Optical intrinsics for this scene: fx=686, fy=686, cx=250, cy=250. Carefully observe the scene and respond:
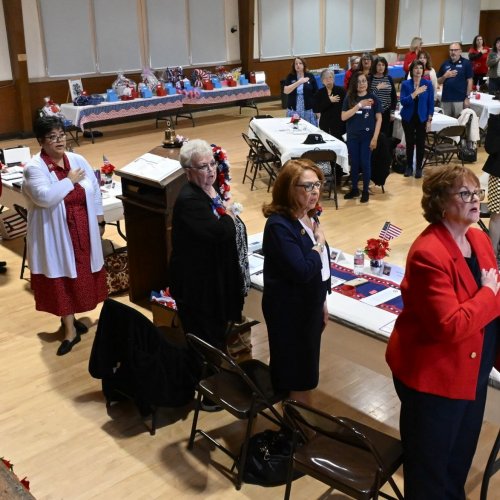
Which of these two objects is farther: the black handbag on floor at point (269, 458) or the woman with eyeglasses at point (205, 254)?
the woman with eyeglasses at point (205, 254)

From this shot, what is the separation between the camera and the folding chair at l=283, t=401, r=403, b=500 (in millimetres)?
2561

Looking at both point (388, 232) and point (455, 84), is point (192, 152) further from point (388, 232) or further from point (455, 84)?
point (455, 84)

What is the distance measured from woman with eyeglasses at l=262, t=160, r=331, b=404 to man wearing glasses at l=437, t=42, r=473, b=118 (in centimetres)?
816

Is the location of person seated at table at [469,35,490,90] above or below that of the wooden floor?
above

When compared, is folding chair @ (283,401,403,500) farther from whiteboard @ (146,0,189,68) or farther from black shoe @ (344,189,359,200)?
whiteboard @ (146,0,189,68)

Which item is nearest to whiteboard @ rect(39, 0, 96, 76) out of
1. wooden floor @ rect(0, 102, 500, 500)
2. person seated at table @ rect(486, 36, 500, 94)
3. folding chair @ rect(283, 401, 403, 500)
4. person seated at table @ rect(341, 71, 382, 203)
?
person seated at table @ rect(341, 71, 382, 203)

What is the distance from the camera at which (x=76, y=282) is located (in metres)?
4.63

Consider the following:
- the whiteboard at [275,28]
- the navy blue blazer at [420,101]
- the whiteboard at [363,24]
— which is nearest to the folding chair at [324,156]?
the navy blue blazer at [420,101]

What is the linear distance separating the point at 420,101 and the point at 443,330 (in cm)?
673

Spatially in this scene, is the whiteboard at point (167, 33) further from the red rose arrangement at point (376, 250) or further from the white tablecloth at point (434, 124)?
the red rose arrangement at point (376, 250)

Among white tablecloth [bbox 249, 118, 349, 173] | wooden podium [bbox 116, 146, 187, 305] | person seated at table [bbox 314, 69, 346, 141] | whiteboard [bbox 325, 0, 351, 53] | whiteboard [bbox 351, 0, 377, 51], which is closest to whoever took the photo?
wooden podium [bbox 116, 146, 187, 305]

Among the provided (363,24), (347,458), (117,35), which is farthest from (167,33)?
(347,458)

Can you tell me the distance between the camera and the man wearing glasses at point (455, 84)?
10523mm

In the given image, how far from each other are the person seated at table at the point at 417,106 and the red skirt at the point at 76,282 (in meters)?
5.23
